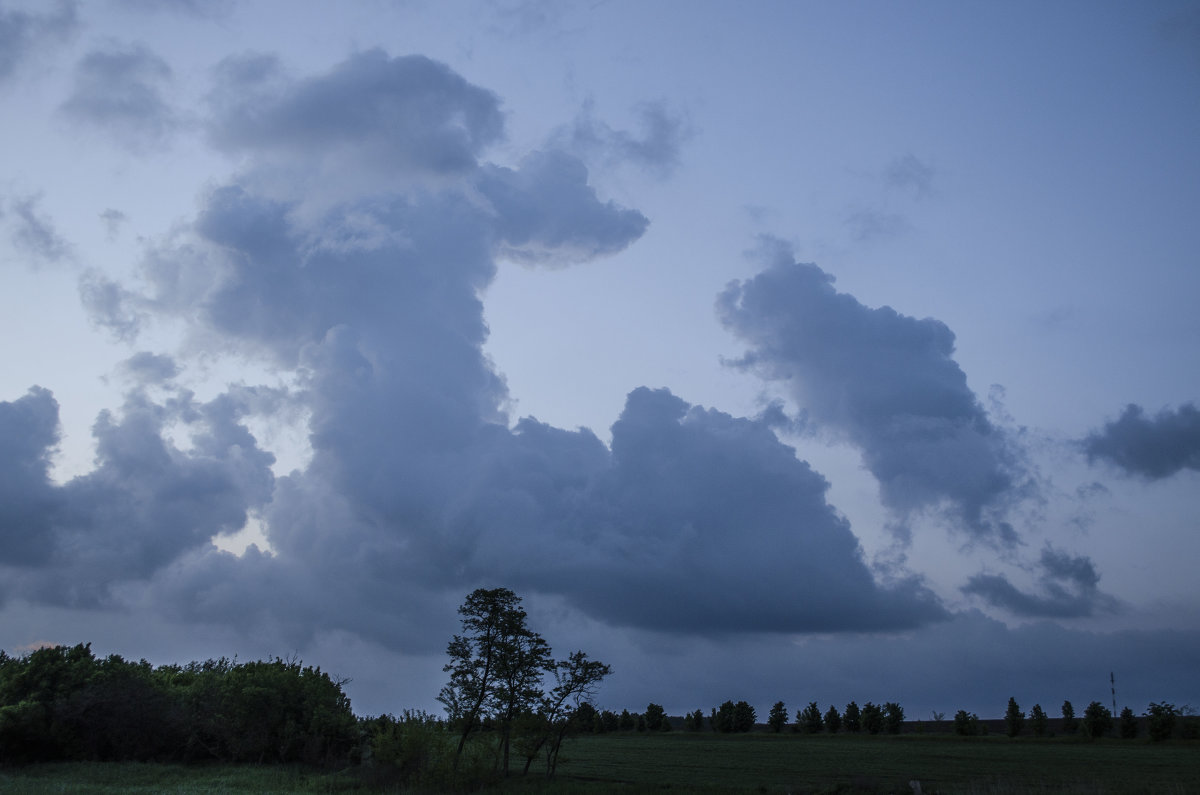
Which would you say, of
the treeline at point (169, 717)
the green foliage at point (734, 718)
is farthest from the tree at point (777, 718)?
the treeline at point (169, 717)

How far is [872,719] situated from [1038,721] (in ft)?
110

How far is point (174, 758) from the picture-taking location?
59844mm

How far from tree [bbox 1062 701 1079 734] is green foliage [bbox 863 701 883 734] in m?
34.8

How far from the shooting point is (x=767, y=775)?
205ft

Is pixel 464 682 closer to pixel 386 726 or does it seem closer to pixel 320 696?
pixel 386 726

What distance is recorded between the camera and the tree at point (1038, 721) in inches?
5743

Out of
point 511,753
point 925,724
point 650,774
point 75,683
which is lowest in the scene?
point 925,724

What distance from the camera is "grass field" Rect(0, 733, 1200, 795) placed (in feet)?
147

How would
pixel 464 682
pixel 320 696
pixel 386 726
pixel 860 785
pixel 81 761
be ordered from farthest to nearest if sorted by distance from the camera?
1. pixel 320 696
2. pixel 81 761
3. pixel 386 726
4. pixel 464 682
5. pixel 860 785

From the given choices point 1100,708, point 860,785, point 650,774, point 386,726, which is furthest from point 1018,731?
point 386,726

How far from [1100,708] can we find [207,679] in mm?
138733

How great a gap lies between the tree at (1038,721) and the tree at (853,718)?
3632cm

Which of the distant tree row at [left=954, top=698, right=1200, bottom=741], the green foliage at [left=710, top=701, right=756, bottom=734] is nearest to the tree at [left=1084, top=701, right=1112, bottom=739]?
the distant tree row at [left=954, top=698, right=1200, bottom=741]

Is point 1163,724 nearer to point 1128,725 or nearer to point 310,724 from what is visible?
point 1128,725
